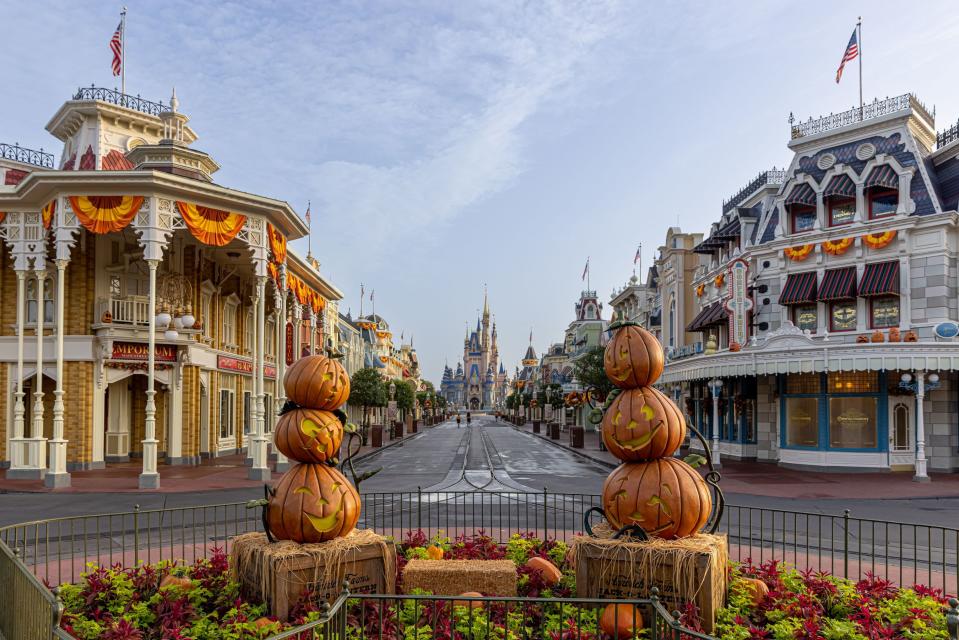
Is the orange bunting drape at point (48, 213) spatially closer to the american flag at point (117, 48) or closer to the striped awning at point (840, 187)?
the american flag at point (117, 48)

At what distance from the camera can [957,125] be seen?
26.4m

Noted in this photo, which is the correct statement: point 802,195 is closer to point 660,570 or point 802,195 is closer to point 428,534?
point 428,534

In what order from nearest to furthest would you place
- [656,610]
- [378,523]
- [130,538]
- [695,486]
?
[656,610] < [695,486] < [130,538] < [378,523]

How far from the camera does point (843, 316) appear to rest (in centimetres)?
2686

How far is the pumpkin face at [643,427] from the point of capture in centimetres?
710

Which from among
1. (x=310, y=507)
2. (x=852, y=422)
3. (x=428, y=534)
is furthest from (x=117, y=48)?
(x=852, y=422)

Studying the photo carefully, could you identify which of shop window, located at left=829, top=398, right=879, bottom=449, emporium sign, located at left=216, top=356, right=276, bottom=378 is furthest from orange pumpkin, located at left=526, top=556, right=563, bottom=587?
emporium sign, located at left=216, top=356, right=276, bottom=378

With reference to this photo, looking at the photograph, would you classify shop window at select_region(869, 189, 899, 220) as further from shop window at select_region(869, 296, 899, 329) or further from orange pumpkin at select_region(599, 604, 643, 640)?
orange pumpkin at select_region(599, 604, 643, 640)

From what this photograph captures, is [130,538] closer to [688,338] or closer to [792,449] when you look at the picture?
[792,449]

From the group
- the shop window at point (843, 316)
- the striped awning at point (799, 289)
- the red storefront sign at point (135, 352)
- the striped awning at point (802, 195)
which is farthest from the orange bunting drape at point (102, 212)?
the shop window at point (843, 316)

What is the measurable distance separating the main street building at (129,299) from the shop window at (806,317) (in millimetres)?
19452

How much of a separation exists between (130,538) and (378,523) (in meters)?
4.44

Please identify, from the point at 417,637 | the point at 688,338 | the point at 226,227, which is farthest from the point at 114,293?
the point at 688,338

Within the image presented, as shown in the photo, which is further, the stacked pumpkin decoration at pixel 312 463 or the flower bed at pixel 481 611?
the stacked pumpkin decoration at pixel 312 463
